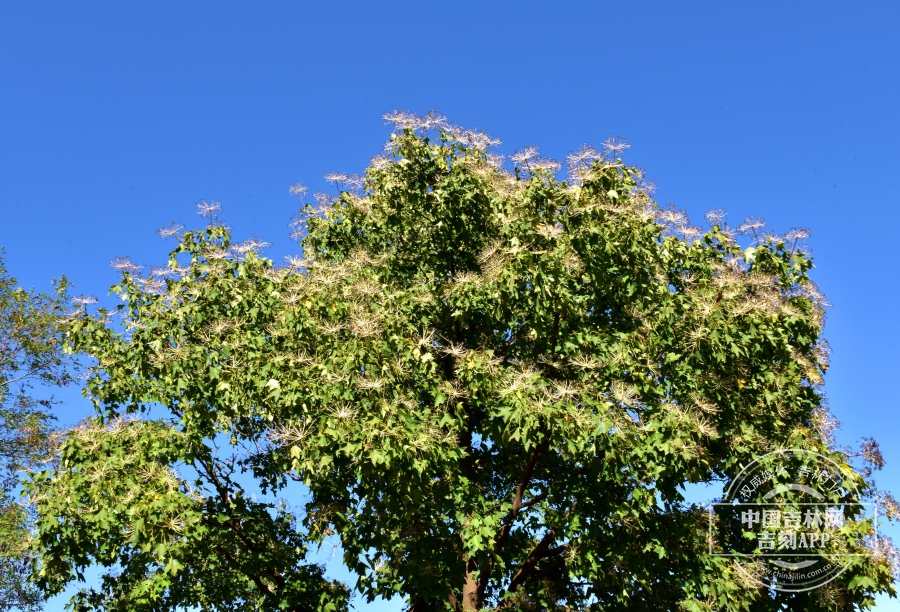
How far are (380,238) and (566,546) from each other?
20.4 ft

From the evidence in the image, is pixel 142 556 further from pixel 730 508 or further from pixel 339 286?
pixel 730 508

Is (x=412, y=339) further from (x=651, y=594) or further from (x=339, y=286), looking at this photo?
(x=651, y=594)

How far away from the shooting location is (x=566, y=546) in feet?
41.6

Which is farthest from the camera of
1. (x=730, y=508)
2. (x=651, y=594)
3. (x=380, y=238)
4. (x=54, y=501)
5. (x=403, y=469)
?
(x=380, y=238)

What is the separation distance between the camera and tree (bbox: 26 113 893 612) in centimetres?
1067

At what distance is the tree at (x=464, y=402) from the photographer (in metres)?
10.7

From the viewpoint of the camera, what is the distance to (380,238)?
48.1ft

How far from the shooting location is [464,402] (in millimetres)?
12508

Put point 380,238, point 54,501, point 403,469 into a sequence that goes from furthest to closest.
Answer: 1. point 380,238
2. point 54,501
3. point 403,469

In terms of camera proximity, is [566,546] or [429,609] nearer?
[429,609]

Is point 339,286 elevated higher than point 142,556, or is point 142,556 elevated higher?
point 339,286

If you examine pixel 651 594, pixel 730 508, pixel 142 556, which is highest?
pixel 730 508

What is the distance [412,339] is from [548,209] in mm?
2860

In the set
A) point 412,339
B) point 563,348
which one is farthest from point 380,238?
point 563,348
